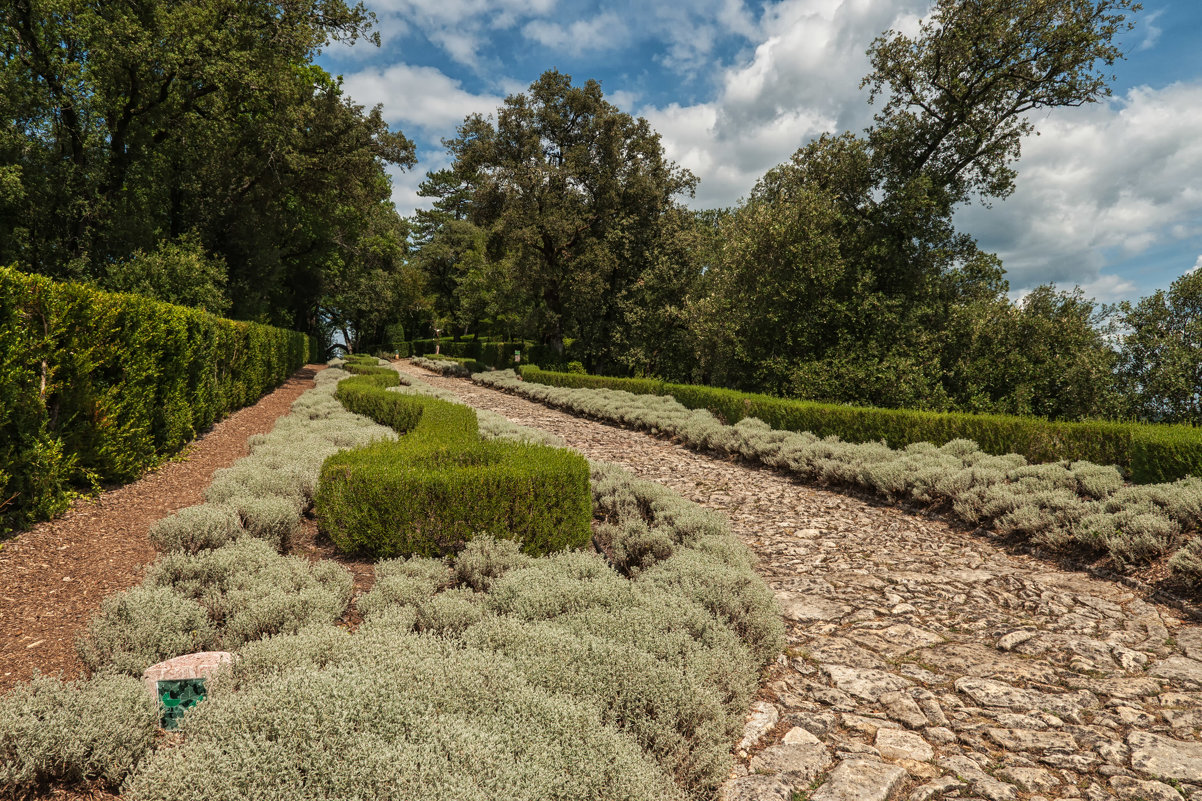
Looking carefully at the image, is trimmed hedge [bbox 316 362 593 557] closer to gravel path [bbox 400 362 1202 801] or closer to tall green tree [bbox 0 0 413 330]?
gravel path [bbox 400 362 1202 801]

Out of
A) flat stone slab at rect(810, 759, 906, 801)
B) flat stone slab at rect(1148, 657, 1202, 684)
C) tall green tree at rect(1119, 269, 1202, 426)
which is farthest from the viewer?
tall green tree at rect(1119, 269, 1202, 426)

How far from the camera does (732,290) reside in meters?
19.5

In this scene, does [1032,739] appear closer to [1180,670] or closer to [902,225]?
[1180,670]

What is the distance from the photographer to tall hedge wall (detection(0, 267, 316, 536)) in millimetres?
5223

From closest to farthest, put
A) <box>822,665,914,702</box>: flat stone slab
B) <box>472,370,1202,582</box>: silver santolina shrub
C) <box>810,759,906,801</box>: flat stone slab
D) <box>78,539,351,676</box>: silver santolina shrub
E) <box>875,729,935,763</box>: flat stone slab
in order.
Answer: <box>810,759,906,801</box>: flat stone slab, <box>875,729,935,763</box>: flat stone slab, <box>78,539,351,676</box>: silver santolina shrub, <box>822,665,914,702</box>: flat stone slab, <box>472,370,1202,582</box>: silver santolina shrub

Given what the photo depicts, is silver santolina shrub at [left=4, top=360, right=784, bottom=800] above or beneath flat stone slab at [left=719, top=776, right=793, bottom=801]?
above

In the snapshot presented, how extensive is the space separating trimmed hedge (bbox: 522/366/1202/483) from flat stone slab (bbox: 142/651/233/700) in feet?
34.6

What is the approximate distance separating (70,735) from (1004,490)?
29.7 feet

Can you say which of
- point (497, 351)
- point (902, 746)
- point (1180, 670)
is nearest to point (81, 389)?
point (902, 746)

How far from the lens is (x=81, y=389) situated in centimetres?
622

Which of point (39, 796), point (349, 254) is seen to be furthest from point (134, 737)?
point (349, 254)

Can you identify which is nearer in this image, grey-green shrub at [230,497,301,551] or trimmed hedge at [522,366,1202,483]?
grey-green shrub at [230,497,301,551]

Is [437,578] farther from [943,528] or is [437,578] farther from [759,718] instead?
[943,528]

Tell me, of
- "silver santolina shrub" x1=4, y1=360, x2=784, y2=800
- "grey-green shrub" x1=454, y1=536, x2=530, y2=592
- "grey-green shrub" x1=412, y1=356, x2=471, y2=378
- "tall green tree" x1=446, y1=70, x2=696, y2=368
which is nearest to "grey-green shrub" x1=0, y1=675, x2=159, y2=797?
"silver santolina shrub" x1=4, y1=360, x2=784, y2=800
